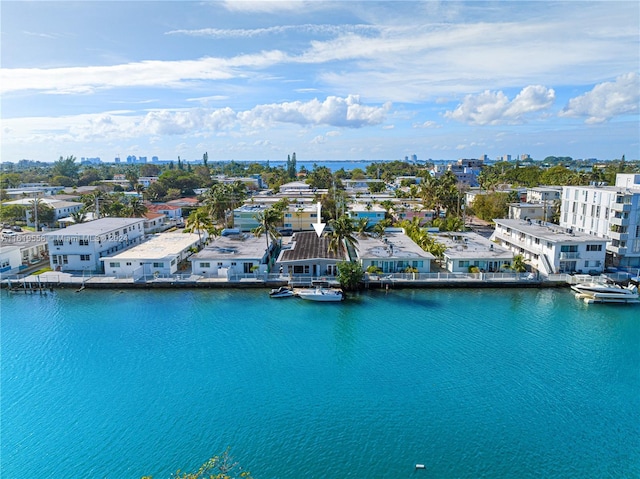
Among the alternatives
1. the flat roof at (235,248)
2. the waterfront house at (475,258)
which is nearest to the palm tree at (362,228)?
the waterfront house at (475,258)

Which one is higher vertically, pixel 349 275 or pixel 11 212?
pixel 11 212

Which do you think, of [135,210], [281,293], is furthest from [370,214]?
[135,210]

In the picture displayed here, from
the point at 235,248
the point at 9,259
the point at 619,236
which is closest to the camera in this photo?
the point at 619,236

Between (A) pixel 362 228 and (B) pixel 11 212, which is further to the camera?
(B) pixel 11 212

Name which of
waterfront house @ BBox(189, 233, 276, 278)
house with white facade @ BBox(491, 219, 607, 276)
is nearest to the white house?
waterfront house @ BBox(189, 233, 276, 278)

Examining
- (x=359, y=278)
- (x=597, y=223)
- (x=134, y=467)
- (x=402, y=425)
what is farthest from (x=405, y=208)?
(x=134, y=467)

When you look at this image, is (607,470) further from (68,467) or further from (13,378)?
Answer: (13,378)

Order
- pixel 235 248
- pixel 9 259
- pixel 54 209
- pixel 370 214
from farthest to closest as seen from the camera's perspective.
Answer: pixel 54 209, pixel 370 214, pixel 235 248, pixel 9 259

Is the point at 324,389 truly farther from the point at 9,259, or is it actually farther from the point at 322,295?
the point at 9,259
